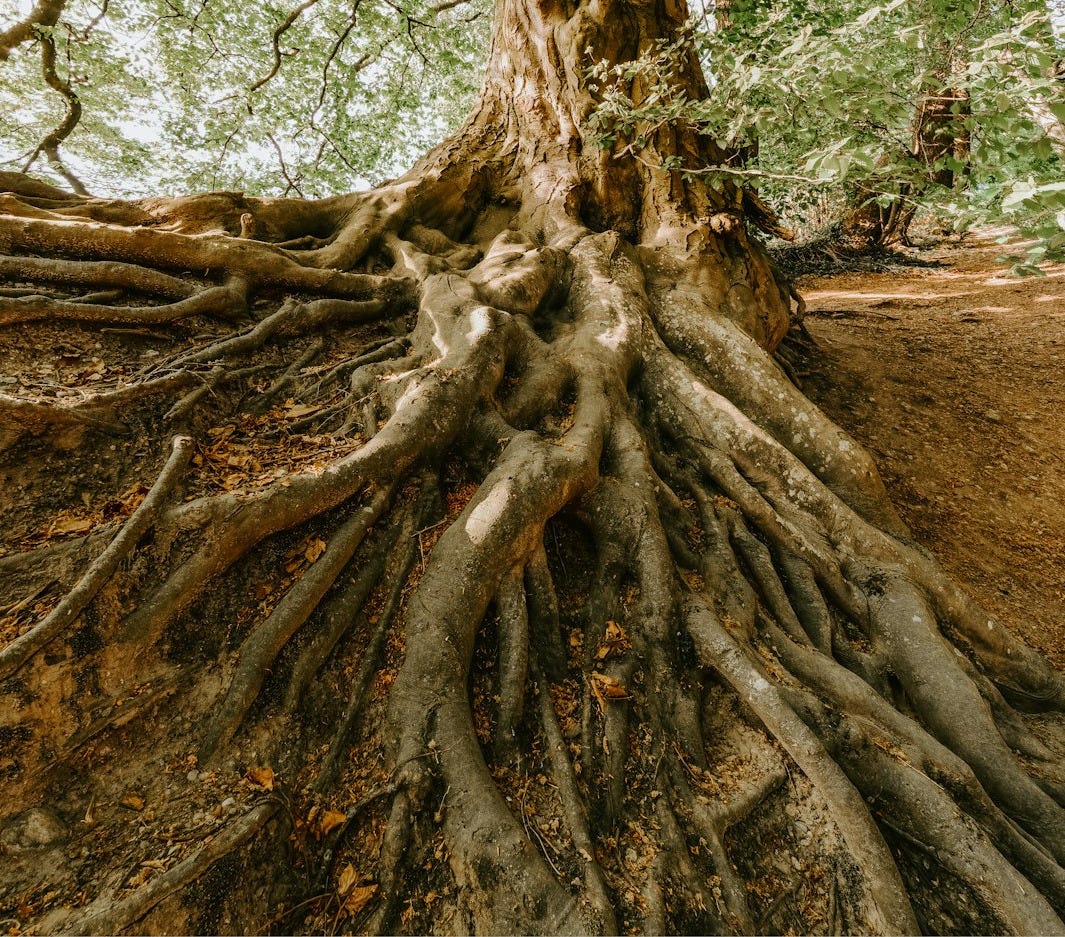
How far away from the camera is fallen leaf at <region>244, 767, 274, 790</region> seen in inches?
71.1

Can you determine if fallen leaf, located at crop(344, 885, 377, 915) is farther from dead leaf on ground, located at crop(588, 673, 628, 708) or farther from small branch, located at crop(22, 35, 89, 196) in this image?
small branch, located at crop(22, 35, 89, 196)

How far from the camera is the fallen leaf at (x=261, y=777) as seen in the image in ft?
5.93

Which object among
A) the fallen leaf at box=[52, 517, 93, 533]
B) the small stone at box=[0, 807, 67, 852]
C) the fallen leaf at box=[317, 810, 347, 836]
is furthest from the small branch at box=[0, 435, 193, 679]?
the fallen leaf at box=[317, 810, 347, 836]

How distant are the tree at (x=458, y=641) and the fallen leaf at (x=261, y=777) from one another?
1 cm

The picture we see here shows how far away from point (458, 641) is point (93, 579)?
1367mm

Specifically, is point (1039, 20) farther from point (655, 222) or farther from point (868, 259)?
point (868, 259)

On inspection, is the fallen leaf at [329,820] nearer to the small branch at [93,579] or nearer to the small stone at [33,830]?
the small stone at [33,830]

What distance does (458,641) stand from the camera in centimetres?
217

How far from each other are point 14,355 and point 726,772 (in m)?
4.22

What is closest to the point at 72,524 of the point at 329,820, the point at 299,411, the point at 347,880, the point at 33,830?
the point at 33,830

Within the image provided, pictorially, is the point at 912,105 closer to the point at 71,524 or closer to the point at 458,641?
the point at 458,641

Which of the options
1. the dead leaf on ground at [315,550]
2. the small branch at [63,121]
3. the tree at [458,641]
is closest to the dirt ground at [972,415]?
the tree at [458,641]

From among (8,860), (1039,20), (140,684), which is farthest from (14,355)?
(1039,20)

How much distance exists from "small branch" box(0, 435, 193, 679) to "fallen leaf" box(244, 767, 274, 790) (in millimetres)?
831
